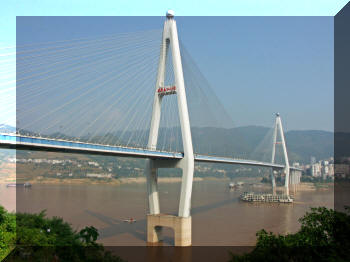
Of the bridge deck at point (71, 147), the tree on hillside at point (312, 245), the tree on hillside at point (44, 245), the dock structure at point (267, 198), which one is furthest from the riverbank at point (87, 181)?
the tree on hillside at point (312, 245)

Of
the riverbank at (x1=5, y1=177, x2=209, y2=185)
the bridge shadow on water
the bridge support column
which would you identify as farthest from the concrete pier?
the riverbank at (x1=5, y1=177, x2=209, y2=185)

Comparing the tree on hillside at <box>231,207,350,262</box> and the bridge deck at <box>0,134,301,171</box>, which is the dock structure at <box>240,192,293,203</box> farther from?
the tree on hillside at <box>231,207,350,262</box>

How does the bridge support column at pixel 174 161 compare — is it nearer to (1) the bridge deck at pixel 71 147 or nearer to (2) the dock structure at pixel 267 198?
(1) the bridge deck at pixel 71 147

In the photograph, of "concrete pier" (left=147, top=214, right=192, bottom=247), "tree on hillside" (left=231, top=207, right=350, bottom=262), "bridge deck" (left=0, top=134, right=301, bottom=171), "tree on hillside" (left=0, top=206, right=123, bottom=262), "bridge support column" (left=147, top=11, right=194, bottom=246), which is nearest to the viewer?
"tree on hillside" (left=231, top=207, right=350, bottom=262)

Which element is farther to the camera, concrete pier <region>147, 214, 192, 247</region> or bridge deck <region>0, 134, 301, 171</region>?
concrete pier <region>147, 214, 192, 247</region>

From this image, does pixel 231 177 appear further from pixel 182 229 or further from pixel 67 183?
pixel 182 229

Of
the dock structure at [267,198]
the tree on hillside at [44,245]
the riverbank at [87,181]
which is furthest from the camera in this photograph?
the riverbank at [87,181]

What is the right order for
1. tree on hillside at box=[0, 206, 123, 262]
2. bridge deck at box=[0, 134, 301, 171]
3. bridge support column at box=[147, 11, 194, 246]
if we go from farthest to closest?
1. bridge support column at box=[147, 11, 194, 246]
2. bridge deck at box=[0, 134, 301, 171]
3. tree on hillside at box=[0, 206, 123, 262]
